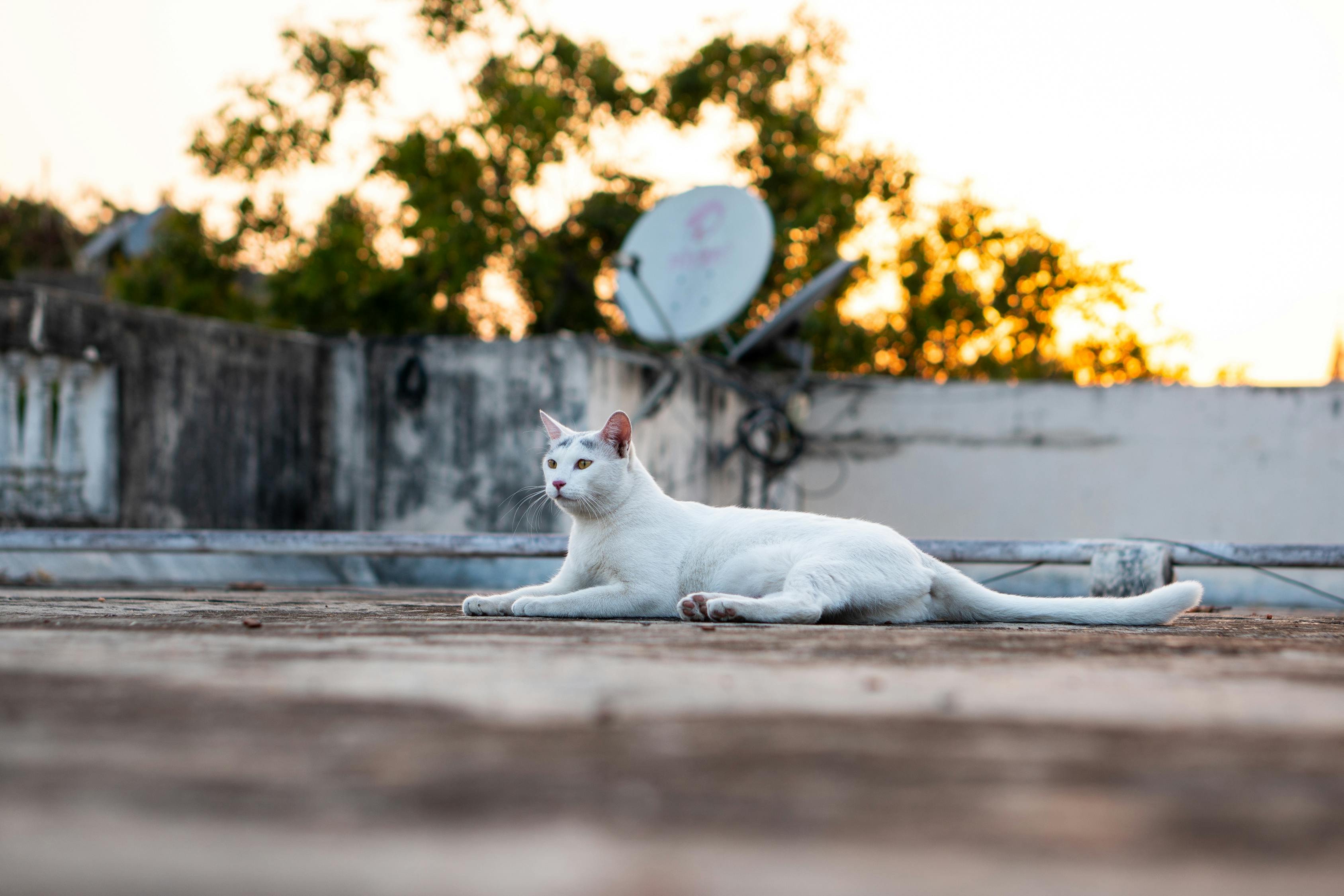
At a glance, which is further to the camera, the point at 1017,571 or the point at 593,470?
the point at 1017,571

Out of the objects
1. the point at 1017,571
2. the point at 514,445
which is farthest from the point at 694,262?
the point at 1017,571

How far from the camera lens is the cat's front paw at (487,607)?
345cm

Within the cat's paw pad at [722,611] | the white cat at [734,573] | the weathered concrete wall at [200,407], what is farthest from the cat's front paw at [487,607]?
the weathered concrete wall at [200,407]

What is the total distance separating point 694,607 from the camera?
3.10 metres

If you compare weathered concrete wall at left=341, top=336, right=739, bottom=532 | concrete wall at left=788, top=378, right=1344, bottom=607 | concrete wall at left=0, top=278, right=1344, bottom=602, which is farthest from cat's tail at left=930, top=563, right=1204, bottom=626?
concrete wall at left=788, top=378, right=1344, bottom=607

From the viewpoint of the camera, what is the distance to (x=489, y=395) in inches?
340

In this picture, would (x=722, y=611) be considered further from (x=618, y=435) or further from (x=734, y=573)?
(x=618, y=435)

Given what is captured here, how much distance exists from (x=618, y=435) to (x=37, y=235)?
1261 inches

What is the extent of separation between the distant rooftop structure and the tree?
39.7 ft

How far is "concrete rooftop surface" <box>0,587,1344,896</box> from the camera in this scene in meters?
0.88

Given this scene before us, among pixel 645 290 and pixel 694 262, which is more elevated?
pixel 694 262

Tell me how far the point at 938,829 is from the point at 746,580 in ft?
7.93

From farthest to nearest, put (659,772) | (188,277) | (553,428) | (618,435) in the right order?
(188,277), (553,428), (618,435), (659,772)

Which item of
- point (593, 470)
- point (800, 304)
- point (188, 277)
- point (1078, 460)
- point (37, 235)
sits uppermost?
point (37, 235)
